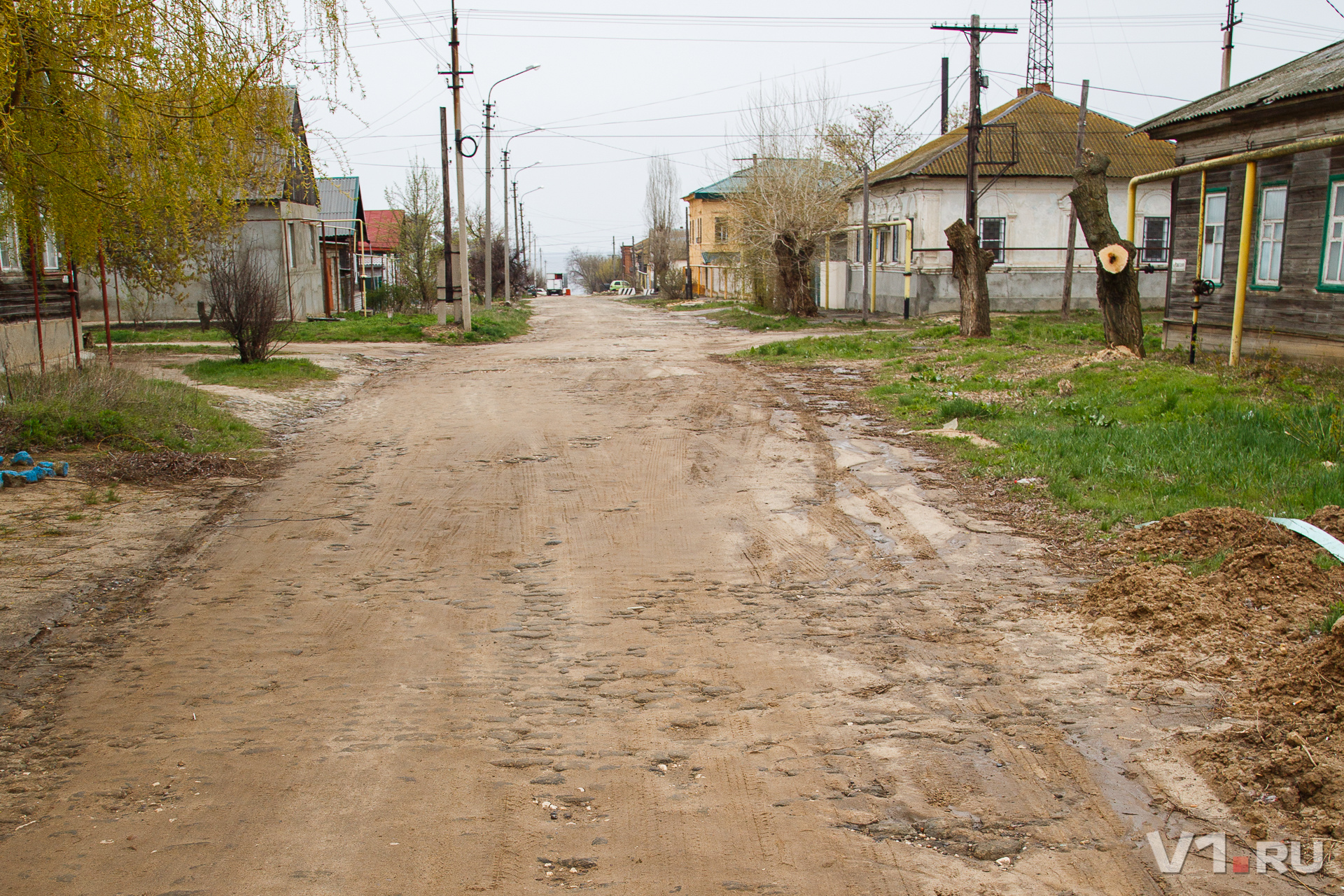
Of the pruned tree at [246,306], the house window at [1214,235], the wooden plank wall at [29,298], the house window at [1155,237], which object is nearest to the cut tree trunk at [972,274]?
the house window at [1214,235]

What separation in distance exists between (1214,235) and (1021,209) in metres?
16.0

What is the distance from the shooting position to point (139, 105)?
674 centimetres

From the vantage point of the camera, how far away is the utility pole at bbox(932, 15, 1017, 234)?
929 inches

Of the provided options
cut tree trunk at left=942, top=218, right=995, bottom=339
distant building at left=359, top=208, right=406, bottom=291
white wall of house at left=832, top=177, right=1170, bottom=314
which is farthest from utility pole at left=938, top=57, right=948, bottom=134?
distant building at left=359, top=208, right=406, bottom=291

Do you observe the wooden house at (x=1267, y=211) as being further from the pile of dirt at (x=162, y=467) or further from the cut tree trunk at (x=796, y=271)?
the cut tree trunk at (x=796, y=271)

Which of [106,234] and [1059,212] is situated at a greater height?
[1059,212]

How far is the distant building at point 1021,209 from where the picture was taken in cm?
3145

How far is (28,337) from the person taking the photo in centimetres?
1359

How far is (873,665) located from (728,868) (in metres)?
1.85

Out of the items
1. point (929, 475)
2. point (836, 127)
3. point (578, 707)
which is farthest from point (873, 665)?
point (836, 127)

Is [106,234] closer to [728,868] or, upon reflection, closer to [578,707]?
[578,707]

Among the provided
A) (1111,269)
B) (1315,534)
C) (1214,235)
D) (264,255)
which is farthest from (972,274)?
(264,255)

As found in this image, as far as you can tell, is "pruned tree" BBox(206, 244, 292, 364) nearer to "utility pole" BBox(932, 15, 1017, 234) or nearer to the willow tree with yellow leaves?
the willow tree with yellow leaves

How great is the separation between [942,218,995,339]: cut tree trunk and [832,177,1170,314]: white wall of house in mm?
10225
